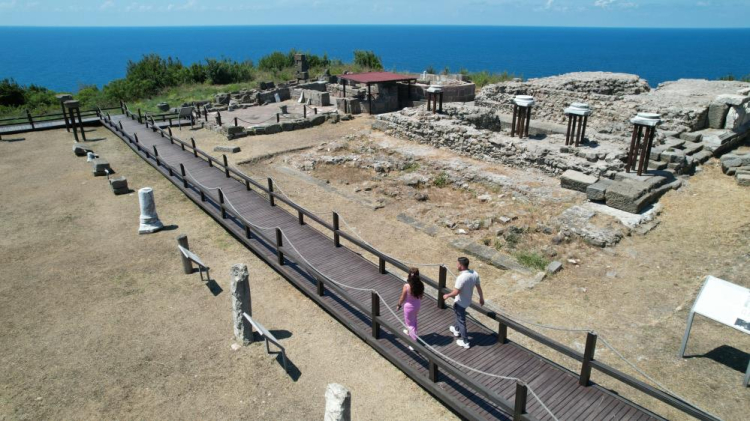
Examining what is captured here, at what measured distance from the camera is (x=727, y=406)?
21.0 feet

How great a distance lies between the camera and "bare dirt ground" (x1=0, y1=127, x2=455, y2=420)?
21.9 feet

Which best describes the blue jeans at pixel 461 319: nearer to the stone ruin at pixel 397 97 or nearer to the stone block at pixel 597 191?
the stone block at pixel 597 191

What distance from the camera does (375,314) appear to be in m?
7.56

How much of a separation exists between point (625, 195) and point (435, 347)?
26.3 ft

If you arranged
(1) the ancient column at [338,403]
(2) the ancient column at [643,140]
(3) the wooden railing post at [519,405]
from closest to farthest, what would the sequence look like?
(1) the ancient column at [338,403]
(3) the wooden railing post at [519,405]
(2) the ancient column at [643,140]

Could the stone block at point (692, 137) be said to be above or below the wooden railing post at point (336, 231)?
above

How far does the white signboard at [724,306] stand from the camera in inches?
262

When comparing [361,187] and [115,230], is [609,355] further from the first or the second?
[115,230]

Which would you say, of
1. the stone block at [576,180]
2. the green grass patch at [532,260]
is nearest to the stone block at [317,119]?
the stone block at [576,180]

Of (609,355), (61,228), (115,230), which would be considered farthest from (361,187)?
(609,355)

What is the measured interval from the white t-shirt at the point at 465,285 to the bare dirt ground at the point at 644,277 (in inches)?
64.5

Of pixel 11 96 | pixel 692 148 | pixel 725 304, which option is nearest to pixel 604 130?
pixel 692 148

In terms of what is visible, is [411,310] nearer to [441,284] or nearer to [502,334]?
[441,284]

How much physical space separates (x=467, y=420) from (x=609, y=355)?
2.82 meters
